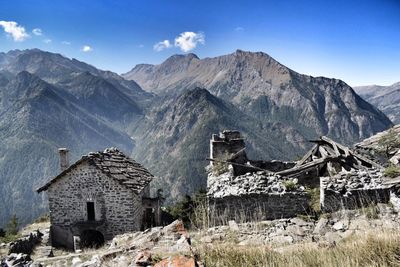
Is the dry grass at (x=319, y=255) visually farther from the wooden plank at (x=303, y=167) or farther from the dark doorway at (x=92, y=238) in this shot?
the dark doorway at (x=92, y=238)

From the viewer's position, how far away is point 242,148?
84.3 feet

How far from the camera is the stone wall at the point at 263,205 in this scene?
48.2 ft

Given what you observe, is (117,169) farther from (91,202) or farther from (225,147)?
(225,147)

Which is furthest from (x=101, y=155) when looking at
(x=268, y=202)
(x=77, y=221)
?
(x=268, y=202)

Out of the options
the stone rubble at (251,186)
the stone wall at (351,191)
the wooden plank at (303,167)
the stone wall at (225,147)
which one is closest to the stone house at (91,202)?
the stone wall at (225,147)

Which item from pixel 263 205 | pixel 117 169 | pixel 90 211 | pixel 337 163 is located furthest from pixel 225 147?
pixel 263 205

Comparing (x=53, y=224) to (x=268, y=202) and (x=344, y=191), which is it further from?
(x=344, y=191)

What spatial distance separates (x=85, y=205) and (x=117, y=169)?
2929 millimetres

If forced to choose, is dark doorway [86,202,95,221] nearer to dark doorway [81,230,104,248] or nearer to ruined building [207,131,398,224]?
dark doorway [81,230,104,248]

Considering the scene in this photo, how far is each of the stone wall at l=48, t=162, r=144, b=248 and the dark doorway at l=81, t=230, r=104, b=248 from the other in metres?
0.79

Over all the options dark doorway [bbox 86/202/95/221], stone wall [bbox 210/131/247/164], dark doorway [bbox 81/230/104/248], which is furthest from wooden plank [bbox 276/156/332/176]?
dark doorway [bbox 81/230/104/248]

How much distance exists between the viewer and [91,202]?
78.0ft

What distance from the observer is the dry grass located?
639 cm

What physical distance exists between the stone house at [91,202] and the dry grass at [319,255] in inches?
657
